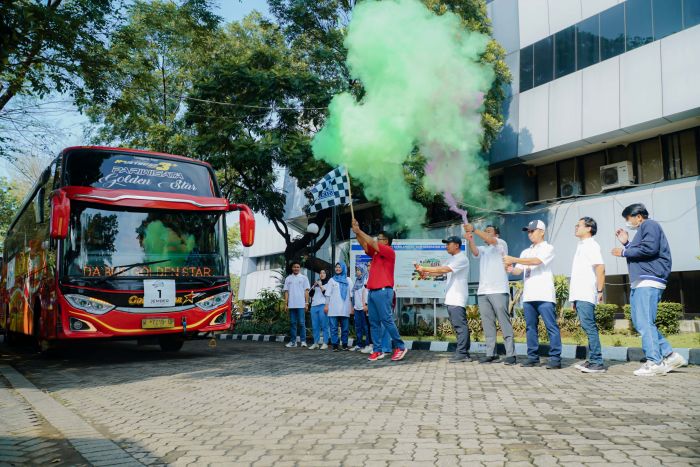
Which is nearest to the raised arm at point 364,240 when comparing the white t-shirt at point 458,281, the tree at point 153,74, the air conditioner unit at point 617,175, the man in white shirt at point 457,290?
the man in white shirt at point 457,290

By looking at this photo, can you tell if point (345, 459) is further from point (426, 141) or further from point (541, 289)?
point (426, 141)

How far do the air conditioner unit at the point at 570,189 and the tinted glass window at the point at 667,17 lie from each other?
507 centimetres

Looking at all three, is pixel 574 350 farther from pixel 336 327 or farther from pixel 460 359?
pixel 336 327

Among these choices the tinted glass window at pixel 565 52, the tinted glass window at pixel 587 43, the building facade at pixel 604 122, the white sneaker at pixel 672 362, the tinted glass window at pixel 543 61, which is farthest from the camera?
the tinted glass window at pixel 543 61

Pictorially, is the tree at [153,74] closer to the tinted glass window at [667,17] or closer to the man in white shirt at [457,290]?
the man in white shirt at [457,290]

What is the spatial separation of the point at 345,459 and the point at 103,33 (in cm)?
1168

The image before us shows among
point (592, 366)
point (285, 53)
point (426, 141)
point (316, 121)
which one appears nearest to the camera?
point (592, 366)

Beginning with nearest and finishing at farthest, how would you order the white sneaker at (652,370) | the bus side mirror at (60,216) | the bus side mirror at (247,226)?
the white sneaker at (652,370) → the bus side mirror at (60,216) → the bus side mirror at (247,226)

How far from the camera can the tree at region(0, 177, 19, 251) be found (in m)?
33.7

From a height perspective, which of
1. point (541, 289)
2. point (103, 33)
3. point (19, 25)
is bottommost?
point (541, 289)

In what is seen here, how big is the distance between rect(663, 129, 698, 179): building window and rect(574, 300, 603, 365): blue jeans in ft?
35.8

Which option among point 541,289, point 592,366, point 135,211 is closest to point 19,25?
point 135,211

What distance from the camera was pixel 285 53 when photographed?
18984mm

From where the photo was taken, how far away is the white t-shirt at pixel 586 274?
24.1ft
